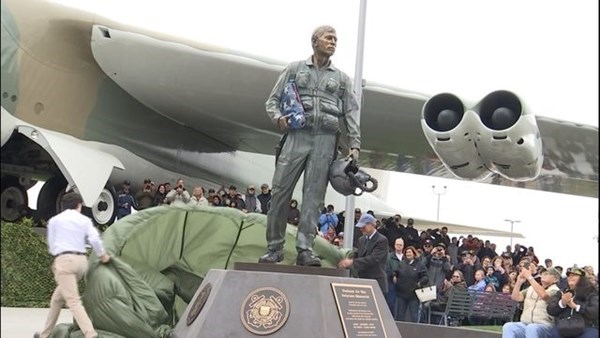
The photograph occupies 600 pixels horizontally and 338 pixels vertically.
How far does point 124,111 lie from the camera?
40.9ft

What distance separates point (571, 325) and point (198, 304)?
2.53 m

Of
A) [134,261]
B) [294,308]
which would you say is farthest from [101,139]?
[294,308]

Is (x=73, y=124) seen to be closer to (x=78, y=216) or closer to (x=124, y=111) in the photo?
(x=124, y=111)

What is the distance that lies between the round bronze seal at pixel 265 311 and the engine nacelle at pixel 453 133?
4898 mm

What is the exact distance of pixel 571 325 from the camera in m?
5.11

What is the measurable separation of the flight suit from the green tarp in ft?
3.27

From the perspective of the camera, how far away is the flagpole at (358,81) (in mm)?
10219

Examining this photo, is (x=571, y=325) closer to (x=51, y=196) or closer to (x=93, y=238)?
(x=93, y=238)

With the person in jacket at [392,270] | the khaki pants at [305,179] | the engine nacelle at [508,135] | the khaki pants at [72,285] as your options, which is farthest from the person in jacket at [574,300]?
the engine nacelle at [508,135]

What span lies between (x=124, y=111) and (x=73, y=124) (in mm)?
1185

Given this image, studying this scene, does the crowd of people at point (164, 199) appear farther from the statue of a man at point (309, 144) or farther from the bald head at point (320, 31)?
the bald head at point (320, 31)

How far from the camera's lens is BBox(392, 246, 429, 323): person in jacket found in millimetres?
8656

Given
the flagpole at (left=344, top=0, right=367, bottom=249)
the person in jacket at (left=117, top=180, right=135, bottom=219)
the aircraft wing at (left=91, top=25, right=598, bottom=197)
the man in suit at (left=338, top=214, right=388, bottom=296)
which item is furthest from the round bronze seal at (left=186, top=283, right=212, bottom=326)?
the aircraft wing at (left=91, top=25, right=598, bottom=197)

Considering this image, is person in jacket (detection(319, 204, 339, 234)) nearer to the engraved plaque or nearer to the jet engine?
the jet engine
